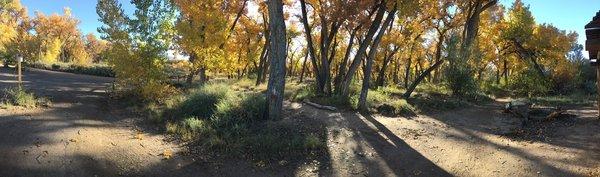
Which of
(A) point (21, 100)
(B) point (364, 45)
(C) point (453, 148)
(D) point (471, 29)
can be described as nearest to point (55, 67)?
(A) point (21, 100)

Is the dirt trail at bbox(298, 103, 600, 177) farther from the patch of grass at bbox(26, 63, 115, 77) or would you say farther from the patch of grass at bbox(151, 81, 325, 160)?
the patch of grass at bbox(26, 63, 115, 77)

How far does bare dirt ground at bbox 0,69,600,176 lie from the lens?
9.51m

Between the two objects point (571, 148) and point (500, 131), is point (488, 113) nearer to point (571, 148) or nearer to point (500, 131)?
point (500, 131)

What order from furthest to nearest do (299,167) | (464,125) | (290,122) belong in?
(464,125), (290,122), (299,167)

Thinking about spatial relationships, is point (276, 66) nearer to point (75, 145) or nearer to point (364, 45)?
point (364, 45)

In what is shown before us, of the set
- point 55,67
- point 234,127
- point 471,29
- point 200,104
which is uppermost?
point 471,29

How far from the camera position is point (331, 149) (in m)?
11.3

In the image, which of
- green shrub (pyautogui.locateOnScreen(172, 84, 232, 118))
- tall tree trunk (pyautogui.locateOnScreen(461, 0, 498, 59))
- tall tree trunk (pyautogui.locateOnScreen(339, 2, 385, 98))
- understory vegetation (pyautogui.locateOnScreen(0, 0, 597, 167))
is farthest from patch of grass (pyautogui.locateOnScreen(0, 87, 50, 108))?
tall tree trunk (pyautogui.locateOnScreen(461, 0, 498, 59))

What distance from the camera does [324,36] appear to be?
19344 mm

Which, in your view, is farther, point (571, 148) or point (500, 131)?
point (500, 131)

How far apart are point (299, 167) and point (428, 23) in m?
20.2

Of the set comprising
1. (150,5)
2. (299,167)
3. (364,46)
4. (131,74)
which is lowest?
(299,167)

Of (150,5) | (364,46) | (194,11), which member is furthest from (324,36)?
(150,5)

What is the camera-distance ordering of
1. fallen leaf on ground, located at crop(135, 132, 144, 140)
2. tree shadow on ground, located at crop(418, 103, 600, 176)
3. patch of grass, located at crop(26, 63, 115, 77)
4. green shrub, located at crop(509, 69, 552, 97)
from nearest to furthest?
tree shadow on ground, located at crop(418, 103, 600, 176)
fallen leaf on ground, located at crop(135, 132, 144, 140)
green shrub, located at crop(509, 69, 552, 97)
patch of grass, located at crop(26, 63, 115, 77)
